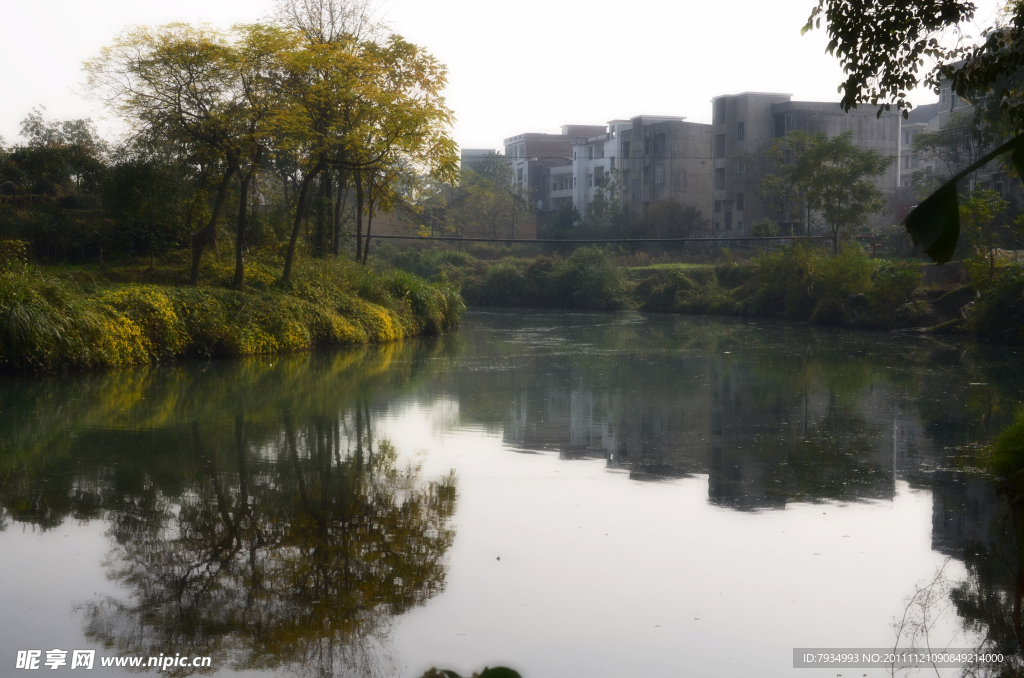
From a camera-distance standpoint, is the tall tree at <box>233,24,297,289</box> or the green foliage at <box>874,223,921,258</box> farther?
the green foliage at <box>874,223,921,258</box>

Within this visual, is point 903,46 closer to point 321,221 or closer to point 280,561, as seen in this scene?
point 280,561

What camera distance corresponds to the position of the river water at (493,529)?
13.8ft

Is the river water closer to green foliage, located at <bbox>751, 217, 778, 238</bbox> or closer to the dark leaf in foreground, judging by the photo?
the dark leaf in foreground

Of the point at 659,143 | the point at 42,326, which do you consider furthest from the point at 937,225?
the point at 659,143

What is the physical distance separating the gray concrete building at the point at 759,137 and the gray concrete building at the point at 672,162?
2.89m

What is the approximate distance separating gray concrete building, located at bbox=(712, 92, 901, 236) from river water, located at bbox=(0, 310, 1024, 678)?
158ft

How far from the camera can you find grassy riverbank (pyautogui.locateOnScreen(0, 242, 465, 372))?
13.8 meters

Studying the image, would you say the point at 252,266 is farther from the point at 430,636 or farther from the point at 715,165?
the point at 715,165

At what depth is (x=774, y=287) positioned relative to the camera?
38.9 metres

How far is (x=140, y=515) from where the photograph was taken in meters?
6.25

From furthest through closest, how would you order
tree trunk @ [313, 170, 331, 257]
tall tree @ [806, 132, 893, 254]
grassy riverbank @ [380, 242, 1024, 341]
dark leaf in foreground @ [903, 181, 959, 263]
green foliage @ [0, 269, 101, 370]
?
tall tree @ [806, 132, 893, 254] < tree trunk @ [313, 170, 331, 257] < grassy riverbank @ [380, 242, 1024, 341] < green foliage @ [0, 269, 101, 370] < dark leaf in foreground @ [903, 181, 959, 263]

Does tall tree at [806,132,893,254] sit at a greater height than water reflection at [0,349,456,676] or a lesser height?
greater

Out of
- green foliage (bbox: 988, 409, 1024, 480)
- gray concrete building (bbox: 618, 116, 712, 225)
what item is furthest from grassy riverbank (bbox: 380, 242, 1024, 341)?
green foliage (bbox: 988, 409, 1024, 480)

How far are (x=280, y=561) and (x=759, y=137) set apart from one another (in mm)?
58680
